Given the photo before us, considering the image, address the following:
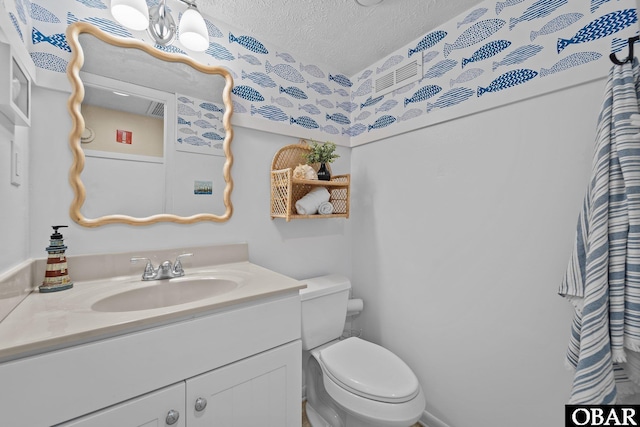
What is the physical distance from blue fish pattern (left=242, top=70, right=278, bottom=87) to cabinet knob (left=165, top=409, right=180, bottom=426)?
1533 millimetres

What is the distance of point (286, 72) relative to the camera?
1.65 metres

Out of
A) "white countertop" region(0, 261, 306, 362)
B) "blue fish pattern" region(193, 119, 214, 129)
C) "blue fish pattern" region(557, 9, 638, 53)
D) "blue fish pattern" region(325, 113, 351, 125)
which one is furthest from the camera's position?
"blue fish pattern" region(325, 113, 351, 125)

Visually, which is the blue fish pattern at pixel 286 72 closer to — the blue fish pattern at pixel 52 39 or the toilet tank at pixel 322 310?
the blue fish pattern at pixel 52 39

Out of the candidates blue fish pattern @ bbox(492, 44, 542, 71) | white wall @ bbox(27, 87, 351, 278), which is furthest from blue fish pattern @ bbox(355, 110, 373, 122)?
blue fish pattern @ bbox(492, 44, 542, 71)

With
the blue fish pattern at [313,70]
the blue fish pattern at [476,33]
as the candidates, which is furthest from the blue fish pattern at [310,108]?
the blue fish pattern at [476,33]

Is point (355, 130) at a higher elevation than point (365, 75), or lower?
lower

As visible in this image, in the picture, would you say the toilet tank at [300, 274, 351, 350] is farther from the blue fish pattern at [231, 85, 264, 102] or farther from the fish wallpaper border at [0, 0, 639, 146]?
the blue fish pattern at [231, 85, 264, 102]

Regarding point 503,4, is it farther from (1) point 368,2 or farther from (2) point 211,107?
(2) point 211,107

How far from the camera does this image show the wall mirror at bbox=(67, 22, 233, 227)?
3.52ft

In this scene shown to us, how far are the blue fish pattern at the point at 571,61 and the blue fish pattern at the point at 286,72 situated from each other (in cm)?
126

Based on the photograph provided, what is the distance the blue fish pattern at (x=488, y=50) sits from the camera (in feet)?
3.91

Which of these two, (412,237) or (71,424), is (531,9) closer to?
(412,237)

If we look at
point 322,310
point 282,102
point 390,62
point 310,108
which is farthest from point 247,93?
point 322,310

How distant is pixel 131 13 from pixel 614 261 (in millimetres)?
1955
